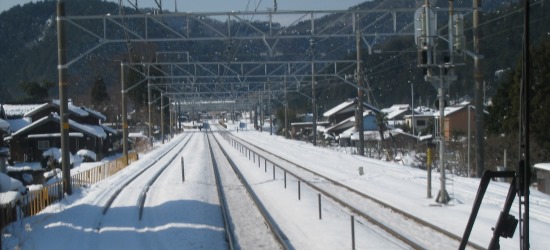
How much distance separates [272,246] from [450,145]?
88.1 ft

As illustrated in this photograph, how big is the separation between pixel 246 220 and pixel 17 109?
54720 millimetres

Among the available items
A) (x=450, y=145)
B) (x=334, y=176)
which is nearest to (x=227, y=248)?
(x=334, y=176)

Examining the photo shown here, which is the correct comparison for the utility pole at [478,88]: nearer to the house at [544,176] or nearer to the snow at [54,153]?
the house at [544,176]

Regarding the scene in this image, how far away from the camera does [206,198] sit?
21125 millimetres

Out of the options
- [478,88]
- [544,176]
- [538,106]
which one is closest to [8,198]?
[478,88]

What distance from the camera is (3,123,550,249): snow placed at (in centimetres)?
1288

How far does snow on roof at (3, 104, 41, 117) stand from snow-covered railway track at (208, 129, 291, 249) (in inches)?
1713

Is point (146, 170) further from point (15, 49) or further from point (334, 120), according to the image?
point (15, 49)

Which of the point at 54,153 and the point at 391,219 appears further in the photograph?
the point at 54,153

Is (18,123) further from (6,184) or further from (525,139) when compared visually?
(525,139)

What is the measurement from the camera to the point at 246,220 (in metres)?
16.2

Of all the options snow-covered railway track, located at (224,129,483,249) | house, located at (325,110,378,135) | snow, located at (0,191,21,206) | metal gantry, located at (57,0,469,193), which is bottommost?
snow-covered railway track, located at (224,129,483,249)

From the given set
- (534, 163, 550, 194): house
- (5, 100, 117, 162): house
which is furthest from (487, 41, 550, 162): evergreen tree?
(5, 100, 117, 162): house

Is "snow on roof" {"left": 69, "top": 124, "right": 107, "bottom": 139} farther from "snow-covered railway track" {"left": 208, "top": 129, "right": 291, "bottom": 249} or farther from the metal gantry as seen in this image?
"snow-covered railway track" {"left": 208, "top": 129, "right": 291, "bottom": 249}
